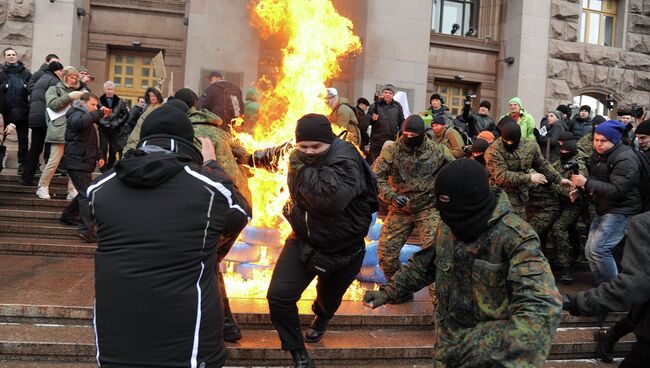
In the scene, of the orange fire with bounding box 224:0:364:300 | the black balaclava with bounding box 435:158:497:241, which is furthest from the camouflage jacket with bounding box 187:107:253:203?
the black balaclava with bounding box 435:158:497:241

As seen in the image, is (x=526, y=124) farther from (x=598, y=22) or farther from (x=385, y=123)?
(x=598, y=22)

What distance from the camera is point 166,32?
51.7 feet

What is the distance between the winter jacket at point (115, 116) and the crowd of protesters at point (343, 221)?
3.06ft

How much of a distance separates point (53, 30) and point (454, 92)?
11.6 metres

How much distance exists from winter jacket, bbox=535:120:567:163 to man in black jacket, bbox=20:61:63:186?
8.68 metres

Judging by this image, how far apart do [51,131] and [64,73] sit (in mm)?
1023

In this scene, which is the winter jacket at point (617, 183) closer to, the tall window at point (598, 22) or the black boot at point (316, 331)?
the black boot at point (316, 331)

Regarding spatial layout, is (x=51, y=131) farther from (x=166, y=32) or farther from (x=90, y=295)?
(x=166, y=32)

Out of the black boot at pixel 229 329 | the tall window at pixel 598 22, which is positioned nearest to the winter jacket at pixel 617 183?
the black boot at pixel 229 329

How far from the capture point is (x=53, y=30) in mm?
13820

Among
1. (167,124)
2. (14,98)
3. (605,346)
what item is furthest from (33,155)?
(605,346)

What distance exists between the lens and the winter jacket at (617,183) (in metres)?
6.52

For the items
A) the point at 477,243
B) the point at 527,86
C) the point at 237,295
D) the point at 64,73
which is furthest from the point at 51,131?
the point at 527,86

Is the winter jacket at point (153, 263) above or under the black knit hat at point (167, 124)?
under
